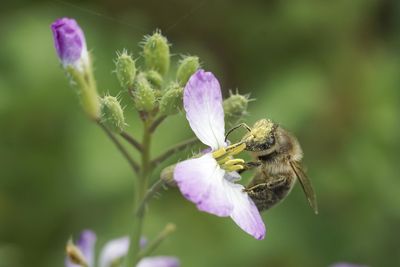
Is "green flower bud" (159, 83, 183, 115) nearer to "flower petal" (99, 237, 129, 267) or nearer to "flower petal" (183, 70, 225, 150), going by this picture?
"flower petal" (183, 70, 225, 150)

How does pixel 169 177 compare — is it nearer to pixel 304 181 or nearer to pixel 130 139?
pixel 130 139

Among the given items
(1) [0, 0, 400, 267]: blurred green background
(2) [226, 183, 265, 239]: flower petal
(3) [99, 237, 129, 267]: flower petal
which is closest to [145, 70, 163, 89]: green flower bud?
(2) [226, 183, 265, 239]: flower petal

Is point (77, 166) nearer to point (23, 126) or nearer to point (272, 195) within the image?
point (23, 126)

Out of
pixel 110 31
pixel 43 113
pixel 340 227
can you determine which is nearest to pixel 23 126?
pixel 43 113

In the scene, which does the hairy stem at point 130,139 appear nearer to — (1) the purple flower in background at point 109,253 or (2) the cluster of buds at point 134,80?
(2) the cluster of buds at point 134,80

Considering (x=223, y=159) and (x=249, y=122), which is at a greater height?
(x=249, y=122)

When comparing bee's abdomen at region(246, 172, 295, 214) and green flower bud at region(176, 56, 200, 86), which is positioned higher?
green flower bud at region(176, 56, 200, 86)

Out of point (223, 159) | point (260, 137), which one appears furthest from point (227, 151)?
point (260, 137)
